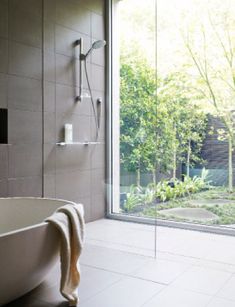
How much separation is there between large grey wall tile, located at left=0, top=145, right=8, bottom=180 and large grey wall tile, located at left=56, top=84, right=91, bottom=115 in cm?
80

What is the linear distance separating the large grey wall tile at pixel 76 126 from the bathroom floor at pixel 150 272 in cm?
105

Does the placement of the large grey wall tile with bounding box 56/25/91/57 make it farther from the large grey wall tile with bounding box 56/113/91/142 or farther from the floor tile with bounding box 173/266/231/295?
the floor tile with bounding box 173/266/231/295

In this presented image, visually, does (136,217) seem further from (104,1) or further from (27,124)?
(104,1)

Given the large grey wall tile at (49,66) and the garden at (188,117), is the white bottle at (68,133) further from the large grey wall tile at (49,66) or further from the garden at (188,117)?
the garden at (188,117)

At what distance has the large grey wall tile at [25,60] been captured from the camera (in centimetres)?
321

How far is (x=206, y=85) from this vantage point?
A: 11.6 feet

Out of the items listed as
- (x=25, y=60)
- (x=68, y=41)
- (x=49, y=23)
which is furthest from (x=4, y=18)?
(x=68, y=41)

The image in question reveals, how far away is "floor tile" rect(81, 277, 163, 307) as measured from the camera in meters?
2.07

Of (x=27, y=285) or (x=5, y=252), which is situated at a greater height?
(x=5, y=252)

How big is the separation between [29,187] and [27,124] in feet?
1.99

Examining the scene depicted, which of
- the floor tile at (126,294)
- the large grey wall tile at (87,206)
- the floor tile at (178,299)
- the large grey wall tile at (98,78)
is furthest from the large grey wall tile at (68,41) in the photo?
the floor tile at (178,299)

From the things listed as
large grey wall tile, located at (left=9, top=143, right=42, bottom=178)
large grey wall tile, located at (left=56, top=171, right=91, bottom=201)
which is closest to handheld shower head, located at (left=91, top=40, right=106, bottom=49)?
large grey wall tile, located at (left=9, top=143, right=42, bottom=178)

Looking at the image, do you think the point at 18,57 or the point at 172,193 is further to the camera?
the point at 172,193

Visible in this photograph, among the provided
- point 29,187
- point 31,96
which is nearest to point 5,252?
point 29,187
